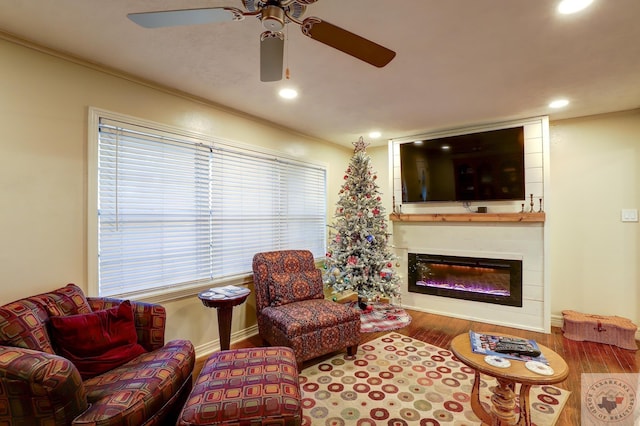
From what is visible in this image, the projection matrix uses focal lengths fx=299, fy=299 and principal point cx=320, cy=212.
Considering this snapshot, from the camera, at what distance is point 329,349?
2.76 metres

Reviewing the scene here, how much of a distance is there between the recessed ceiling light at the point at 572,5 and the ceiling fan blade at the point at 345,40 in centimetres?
104

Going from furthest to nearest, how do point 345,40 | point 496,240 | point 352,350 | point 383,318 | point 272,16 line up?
point 383,318 < point 496,240 < point 352,350 < point 345,40 < point 272,16

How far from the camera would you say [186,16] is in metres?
1.31

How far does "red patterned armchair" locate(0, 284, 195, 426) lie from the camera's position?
4.33ft

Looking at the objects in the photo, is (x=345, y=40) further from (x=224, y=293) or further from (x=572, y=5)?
(x=224, y=293)

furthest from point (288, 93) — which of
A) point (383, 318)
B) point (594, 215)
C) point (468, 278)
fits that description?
point (594, 215)

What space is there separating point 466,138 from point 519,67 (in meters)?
1.59

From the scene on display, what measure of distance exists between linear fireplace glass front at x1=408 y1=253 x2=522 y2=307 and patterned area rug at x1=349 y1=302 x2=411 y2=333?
1.55ft

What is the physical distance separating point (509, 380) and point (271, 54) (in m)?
2.17

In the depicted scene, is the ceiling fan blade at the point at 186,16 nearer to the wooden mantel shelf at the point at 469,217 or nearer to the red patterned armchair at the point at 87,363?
the red patterned armchair at the point at 87,363

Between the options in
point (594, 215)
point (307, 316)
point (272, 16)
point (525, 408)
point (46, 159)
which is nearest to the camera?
point (272, 16)

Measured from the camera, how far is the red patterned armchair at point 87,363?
1.32m

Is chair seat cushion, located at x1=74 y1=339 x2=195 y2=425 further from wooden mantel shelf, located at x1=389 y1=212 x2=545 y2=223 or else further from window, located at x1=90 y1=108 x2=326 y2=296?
wooden mantel shelf, located at x1=389 y1=212 x2=545 y2=223

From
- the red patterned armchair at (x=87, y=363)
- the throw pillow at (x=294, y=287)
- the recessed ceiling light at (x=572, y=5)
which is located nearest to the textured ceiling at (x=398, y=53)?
the recessed ceiling light at (x=572, y=5)
